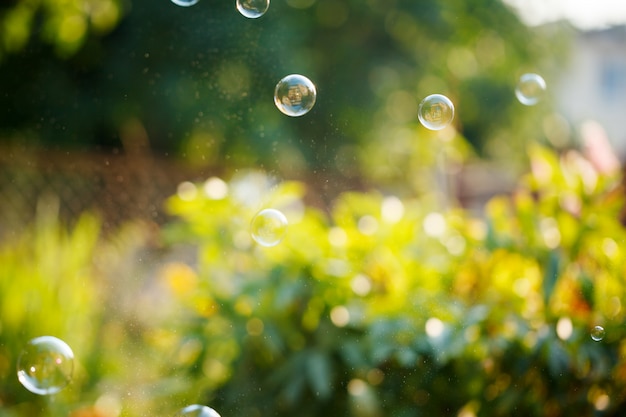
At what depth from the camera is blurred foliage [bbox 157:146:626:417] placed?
131 cm

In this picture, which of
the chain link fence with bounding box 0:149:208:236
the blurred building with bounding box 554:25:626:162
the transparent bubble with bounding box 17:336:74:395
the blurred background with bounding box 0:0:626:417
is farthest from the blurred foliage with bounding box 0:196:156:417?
the blurred building with bounding box 554:25:626:162

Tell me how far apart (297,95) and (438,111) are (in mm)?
309

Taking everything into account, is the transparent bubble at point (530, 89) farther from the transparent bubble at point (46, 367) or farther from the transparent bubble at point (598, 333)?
the transparent bubble at point (46, 367)

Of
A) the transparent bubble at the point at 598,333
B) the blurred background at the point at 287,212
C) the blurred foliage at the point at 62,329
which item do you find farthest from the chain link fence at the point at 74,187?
the transparent bubble at the point at 598,333

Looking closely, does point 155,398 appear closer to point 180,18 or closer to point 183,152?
point 180,18

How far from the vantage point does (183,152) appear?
5480 mm

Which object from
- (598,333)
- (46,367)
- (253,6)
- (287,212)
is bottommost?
(46,367)

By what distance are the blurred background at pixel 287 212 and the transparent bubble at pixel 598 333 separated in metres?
0.02

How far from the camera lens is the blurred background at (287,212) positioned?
1.36 m

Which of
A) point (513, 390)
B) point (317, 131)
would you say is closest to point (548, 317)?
point (513, 390)

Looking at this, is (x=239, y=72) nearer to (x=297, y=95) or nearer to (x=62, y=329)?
(x=62, y=329)

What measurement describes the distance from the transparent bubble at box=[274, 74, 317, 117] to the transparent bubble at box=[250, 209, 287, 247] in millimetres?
261

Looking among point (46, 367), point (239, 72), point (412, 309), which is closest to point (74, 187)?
point (239, 72)

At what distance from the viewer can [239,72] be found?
3.95 m
